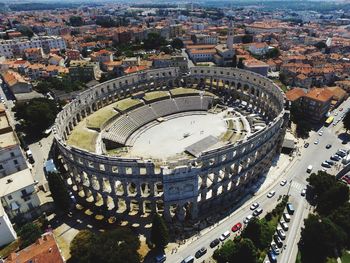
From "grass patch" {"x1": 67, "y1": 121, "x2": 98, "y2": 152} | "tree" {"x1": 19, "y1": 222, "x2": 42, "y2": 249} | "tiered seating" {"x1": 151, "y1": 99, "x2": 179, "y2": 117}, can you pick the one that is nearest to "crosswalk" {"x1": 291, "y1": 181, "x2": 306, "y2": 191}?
"tiered seating" {"x1": 151, "y1": 99, "x2": 179, "y2": 117}

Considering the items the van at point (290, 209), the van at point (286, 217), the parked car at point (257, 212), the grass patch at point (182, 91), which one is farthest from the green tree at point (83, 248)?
the grass patch at point (182, 91)

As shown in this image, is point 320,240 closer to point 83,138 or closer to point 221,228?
point 221,228

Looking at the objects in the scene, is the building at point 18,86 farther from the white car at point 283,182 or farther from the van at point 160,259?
the white car at point 283,182

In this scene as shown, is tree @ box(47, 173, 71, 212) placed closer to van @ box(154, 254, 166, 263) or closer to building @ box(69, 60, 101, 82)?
van @ box(154, 254, 166, 263)

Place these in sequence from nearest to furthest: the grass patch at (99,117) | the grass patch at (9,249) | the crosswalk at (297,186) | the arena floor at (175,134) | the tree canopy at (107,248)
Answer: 1. the tree canopy at (107,248)
2. the grass patch at (9,249)
3. the crosswalk at (297,186)
4. the arena floor at (175,134)
5. the grass patch at (99,117)

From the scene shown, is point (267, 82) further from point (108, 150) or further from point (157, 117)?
point (108, 150)

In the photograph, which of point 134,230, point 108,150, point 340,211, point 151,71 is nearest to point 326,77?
point 151,71
